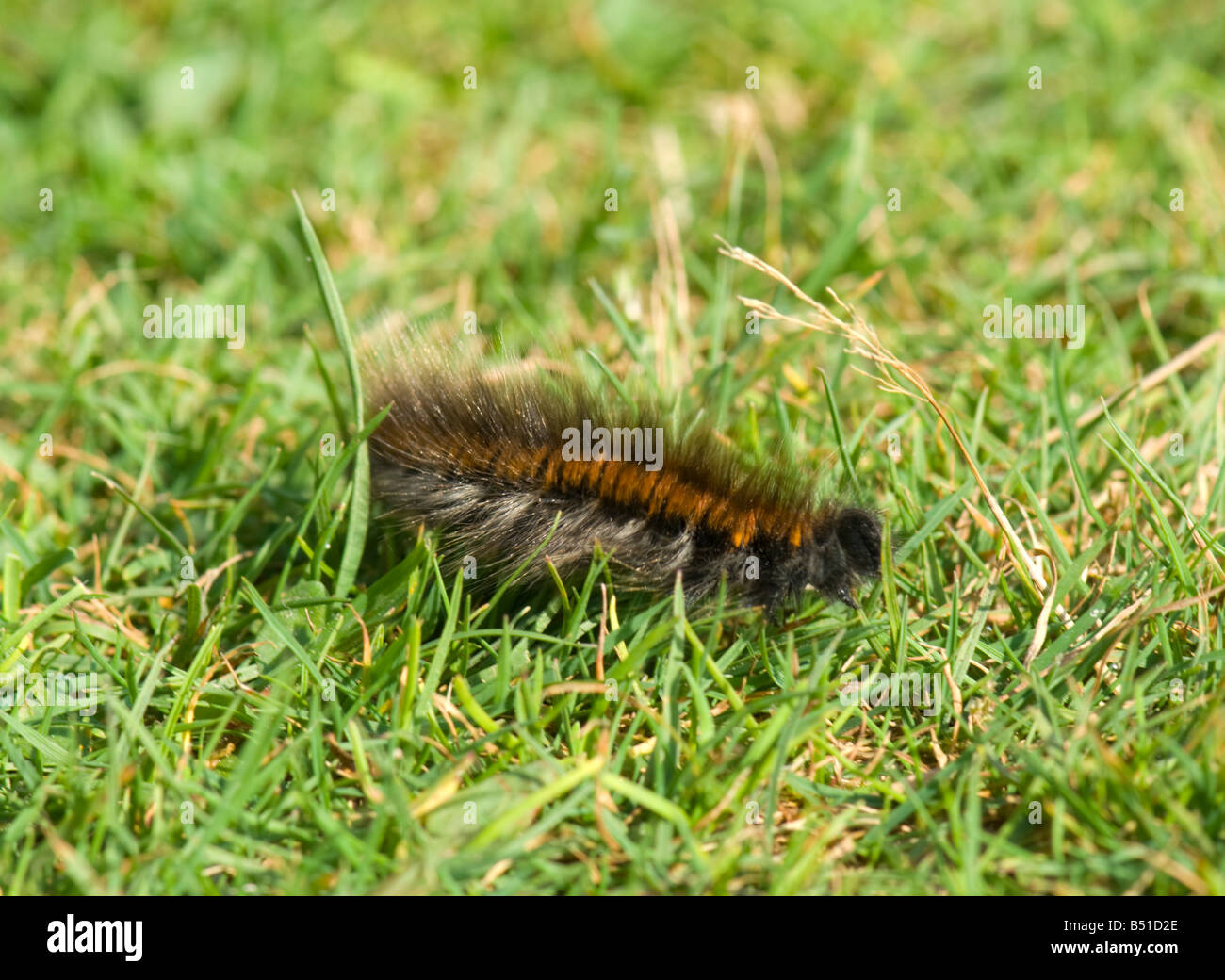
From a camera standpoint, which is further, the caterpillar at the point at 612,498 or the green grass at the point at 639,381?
the caterpillar at the point at 612,498

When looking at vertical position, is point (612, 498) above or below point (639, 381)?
below

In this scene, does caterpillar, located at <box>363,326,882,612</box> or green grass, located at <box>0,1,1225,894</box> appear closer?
green grass, located at <box>0,1,1225,894</box>

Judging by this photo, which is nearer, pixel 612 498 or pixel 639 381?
pixel 612 498

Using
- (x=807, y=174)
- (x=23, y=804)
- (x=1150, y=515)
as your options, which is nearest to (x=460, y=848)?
(x=23, y=804)
